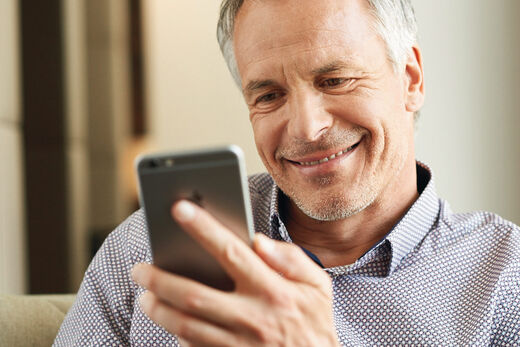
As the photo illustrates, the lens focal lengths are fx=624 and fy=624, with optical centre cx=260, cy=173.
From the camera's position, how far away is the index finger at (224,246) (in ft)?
2.25

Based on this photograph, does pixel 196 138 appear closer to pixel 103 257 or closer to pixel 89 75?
pixel 89 75

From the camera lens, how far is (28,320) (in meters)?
1.32

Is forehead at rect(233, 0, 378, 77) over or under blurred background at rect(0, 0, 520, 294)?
over

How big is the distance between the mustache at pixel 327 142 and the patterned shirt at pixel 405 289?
0.49ft

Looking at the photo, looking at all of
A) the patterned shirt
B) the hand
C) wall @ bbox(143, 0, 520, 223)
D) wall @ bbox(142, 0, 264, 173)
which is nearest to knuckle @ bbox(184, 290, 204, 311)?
the hand

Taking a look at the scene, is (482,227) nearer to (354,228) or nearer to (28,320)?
(354,228)

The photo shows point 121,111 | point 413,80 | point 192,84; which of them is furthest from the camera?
point 121,111

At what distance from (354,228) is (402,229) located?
0.12m

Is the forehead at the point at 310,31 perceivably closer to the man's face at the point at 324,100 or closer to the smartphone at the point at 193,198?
the man's face at the point at 324,100

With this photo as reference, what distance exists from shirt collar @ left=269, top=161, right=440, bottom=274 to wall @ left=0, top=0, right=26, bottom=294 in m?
1.48

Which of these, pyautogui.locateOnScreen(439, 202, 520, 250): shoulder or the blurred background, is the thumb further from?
the blurred background

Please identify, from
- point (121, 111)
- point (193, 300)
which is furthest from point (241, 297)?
point (121, 111)

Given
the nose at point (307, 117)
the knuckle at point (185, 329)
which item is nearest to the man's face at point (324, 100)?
the nose at point (307, 117)

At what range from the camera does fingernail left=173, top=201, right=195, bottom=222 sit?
69 centimetres
